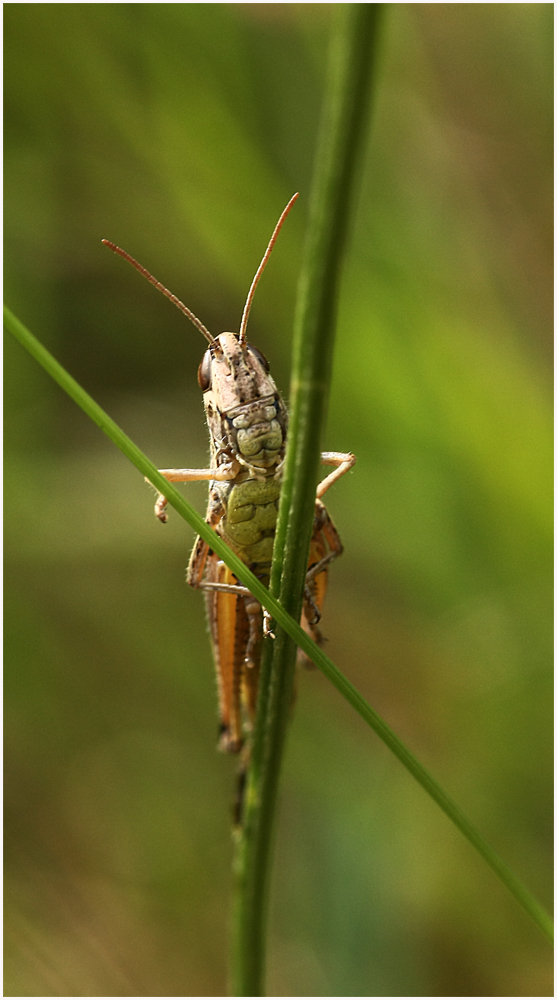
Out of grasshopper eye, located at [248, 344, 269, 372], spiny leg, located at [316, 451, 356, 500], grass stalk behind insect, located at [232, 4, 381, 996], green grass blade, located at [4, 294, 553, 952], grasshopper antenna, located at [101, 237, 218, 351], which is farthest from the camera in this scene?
grasshopper eye, located at [248, 344, 269, 372]

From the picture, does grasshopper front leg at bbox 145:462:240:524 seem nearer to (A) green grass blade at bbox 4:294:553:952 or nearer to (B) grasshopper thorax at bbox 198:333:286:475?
(B) grasshopper thorax at bbox 198:333:286:475

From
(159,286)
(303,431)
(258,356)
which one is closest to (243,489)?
(258,356)

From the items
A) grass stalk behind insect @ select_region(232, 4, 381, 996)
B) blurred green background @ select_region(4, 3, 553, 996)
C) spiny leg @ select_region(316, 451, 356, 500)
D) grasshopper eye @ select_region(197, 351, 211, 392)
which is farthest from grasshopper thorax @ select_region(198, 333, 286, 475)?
blurred green background @ select_region(4, 3, 553, 996)

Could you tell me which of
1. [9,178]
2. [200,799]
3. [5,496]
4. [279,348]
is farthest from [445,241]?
[200,799]

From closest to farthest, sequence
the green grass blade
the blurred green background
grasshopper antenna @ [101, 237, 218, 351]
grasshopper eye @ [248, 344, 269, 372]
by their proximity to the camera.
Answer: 1. the green grass blade
2. grasshopper antenna @ [101, 237, 218, 351]
3. grasshopper eye @ [248, 344, 269, 372]
4. the blurred green background

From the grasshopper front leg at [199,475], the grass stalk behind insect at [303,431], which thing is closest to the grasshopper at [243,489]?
the grasshopper front leg at [199,475]

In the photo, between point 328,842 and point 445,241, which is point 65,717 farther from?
point 445,241

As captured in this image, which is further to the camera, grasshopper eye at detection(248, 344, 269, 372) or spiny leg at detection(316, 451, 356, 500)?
grasshopper eye at detection(248, 344, 269, 372)

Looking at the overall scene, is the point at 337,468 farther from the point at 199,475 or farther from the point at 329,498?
the point at 329,498
